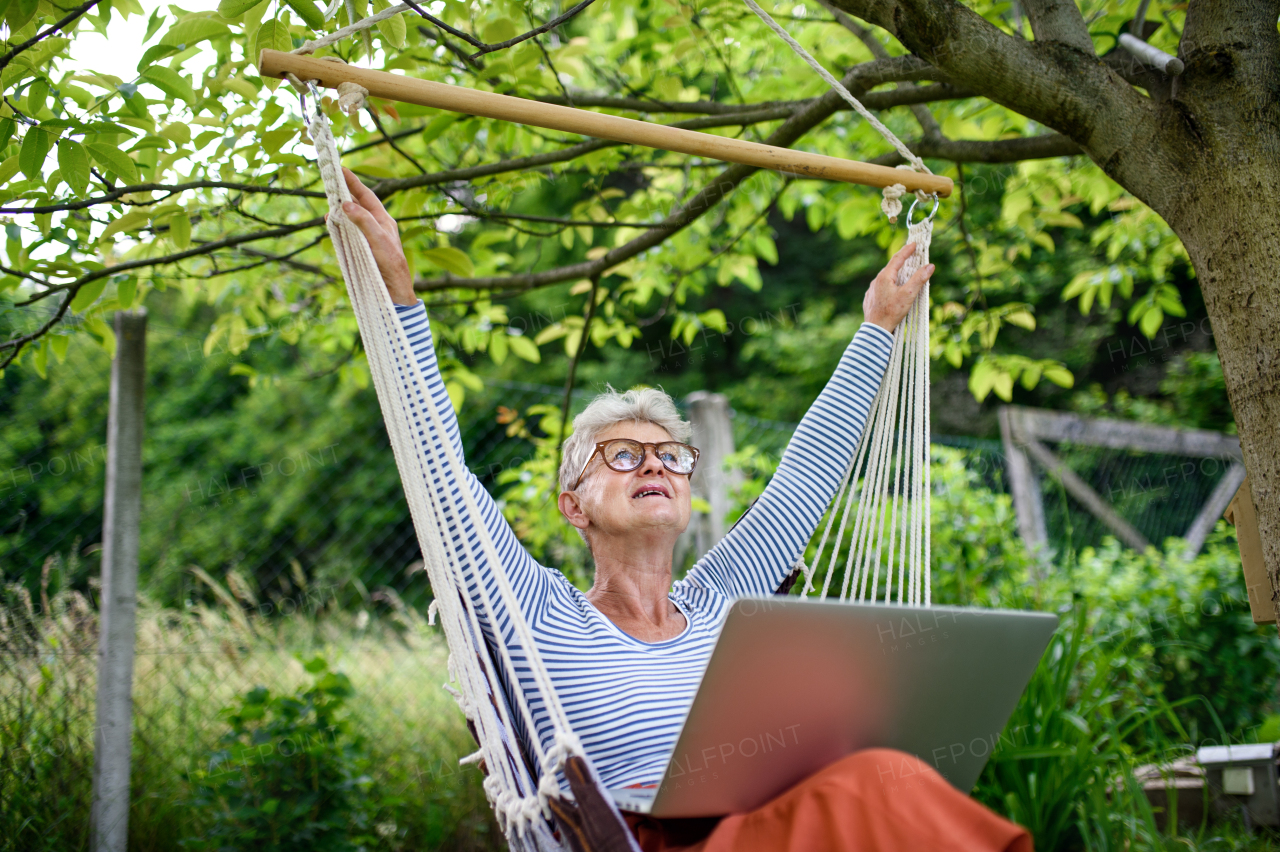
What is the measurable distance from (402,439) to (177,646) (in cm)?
174

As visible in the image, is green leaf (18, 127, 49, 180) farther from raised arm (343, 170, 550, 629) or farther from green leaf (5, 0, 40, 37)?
raised arm (343, 170, 550, 629)

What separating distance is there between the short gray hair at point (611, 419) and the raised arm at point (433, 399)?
0.30m

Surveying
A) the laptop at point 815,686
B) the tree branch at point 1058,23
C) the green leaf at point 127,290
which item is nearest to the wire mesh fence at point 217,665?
the green leaf at point 127,290

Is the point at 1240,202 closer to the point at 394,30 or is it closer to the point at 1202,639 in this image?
the point at 394,30

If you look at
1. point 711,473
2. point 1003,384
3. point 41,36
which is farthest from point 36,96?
point 711,473

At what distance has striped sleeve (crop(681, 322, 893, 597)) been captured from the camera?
1.59 meters

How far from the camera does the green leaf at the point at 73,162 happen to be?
124 cm

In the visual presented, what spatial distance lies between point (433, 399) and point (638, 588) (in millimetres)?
476

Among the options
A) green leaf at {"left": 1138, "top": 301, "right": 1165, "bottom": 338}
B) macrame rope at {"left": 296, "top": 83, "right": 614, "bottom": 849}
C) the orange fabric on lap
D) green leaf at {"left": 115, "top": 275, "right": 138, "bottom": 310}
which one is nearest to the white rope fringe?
macrame rope at {"left": 296, "top": 83, "right": 614, "bottom": 849}

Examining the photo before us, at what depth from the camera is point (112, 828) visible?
6.27 ft

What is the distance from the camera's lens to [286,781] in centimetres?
200

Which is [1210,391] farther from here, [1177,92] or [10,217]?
[10,217]

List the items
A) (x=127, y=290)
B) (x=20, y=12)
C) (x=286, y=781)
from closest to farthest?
(x=20, y=12) → (x=127, y=290) → (x=286, y=781)

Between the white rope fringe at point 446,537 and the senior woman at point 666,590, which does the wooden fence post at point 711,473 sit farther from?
the white rope fringe at point 446,537
